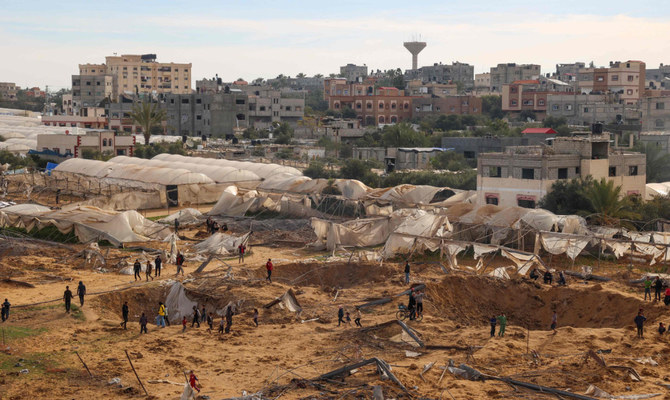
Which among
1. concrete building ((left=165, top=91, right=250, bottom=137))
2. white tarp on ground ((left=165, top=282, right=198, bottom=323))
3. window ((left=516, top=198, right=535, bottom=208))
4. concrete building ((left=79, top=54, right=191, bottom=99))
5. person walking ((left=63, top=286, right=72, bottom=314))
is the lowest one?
white tarp on ground ((left=165, top=282, right=198, bottom=323))

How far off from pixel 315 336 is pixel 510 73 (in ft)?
463

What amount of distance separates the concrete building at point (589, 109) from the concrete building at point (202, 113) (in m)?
37.2

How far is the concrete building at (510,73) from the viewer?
15438 centimetres

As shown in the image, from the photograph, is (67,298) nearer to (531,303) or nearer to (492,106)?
(531,303)

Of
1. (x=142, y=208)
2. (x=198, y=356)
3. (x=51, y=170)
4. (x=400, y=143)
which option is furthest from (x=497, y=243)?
(x=400, y=143)

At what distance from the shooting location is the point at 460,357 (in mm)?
22859

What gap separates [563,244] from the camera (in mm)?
33781

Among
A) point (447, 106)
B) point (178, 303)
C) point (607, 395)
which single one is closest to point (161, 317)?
point (178, 303)

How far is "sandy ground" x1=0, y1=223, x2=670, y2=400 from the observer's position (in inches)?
832

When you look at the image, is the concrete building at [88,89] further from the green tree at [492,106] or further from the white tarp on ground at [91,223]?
the white tarp on ground at [91,223]

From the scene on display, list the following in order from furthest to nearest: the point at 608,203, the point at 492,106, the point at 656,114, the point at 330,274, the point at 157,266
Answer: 1. the point at 492,106
2. the point at 656,114
3. the point at 608,203
4. the point at 330,274
5. the point at 157,266

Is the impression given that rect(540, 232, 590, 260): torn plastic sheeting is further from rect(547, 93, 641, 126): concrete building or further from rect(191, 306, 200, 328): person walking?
rect(547, 93, 641, 126): concrete building

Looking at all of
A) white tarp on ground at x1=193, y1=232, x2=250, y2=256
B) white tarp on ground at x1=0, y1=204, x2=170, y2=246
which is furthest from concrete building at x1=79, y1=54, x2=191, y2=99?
white tarp on ground at x1=193, y1=232, x2=250, y2=256

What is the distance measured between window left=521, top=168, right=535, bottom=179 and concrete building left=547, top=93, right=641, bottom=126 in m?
45.2
